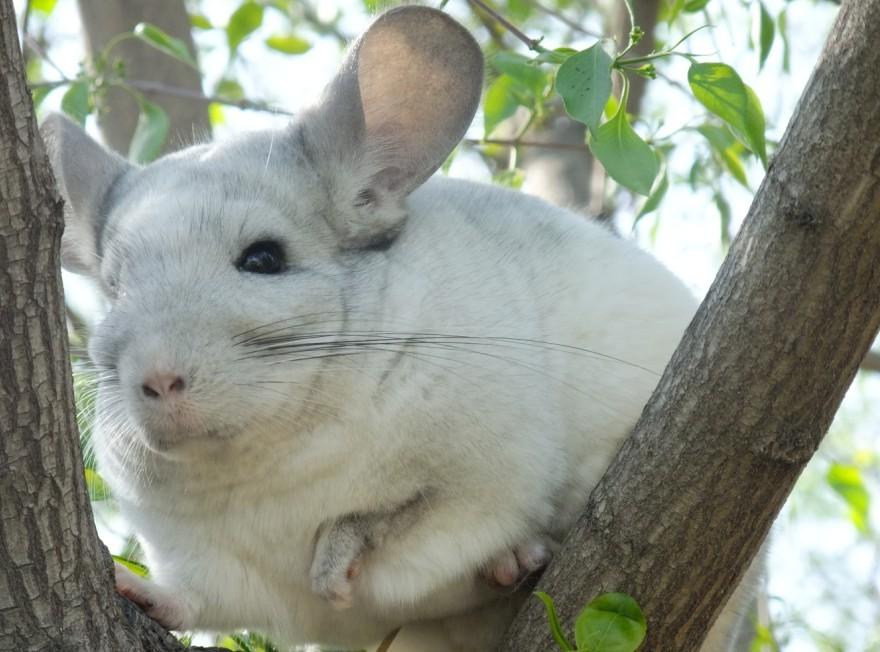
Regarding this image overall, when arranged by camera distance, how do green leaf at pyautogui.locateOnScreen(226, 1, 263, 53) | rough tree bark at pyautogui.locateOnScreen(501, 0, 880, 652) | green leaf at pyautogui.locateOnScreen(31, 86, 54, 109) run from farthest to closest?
green leaf at pyautogui.locateOnScreen(226, 1, 263, 53) < green leaf at pyautogui.locateOnScreen(31, 86, 54, 109) < rough tree bark at pyautogui.locateOnScreen(501, 0, 880, 652)

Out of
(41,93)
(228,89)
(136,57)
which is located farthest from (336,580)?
(228,89)

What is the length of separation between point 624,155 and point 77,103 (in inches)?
68.8

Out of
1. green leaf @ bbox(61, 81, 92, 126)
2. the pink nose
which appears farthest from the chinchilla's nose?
green leaf @ bbox(61, 81, 92, 126)

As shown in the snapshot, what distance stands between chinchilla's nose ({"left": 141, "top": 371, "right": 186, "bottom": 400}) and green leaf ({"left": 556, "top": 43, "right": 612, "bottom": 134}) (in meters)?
0.90

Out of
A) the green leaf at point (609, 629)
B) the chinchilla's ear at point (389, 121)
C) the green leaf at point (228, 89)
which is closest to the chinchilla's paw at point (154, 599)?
the chinchilla's ear at point (389, 121)

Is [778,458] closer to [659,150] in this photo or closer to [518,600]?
[518,600]

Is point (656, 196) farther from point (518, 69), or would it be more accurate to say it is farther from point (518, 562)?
point (518, 562)

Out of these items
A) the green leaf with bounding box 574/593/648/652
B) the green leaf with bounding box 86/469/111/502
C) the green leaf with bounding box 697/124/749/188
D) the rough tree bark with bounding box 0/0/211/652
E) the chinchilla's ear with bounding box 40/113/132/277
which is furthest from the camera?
the green leaf with bounding box 697/124/749/188

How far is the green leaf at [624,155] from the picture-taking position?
277 cm

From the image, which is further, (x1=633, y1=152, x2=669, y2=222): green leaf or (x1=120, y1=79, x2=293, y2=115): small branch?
(x1=120, y1=79, x2=293, y2=115): small branch

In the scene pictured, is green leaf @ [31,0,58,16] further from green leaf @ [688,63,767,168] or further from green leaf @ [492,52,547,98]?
green leaf @ [688,63,767,168]

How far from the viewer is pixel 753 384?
2459 millimetres

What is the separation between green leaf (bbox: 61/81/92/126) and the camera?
382 centimetres

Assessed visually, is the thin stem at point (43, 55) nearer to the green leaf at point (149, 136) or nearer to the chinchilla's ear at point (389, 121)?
the green leaf at point (149, 136)
